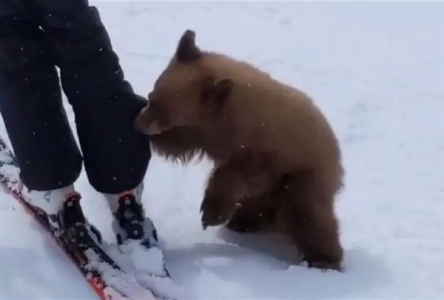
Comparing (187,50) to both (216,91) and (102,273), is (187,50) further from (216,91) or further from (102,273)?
(102,273)

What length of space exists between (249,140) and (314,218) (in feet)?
1.13

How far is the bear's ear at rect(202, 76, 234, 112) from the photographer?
8.09 feet

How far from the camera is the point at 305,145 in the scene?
2594 millimetres

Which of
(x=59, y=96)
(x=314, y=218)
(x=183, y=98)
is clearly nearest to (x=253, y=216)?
(x=314, y=218)

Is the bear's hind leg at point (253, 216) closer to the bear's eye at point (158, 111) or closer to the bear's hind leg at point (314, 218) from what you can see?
the bear's hind leg at point (314, 218)

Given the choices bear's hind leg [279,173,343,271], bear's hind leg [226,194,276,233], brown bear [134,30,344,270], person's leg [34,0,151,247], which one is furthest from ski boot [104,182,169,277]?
bear's hind leg [279,173,343,271]

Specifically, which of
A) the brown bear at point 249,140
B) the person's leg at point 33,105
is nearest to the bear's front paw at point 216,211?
the brown bear at point 249,140

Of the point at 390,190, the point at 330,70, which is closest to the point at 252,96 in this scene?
the point at 390,190

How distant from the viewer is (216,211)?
8.48 feet

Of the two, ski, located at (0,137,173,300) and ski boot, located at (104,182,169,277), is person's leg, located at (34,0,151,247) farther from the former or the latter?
ski, located at (0,137,173,300)

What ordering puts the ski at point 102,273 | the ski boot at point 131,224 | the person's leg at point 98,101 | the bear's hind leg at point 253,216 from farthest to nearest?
the bear's hind leg at point 253,216 < the ski boot at point 131,224 < the person's leg at point 98,101 < the ski at point 102,273

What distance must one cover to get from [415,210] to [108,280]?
4.26 ft

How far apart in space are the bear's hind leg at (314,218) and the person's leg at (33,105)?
67 cm

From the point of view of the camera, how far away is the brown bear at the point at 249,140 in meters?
2.51
